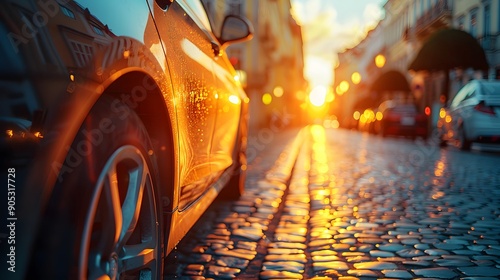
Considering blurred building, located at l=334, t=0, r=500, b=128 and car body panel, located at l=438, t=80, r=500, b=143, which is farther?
blurred building, located at l=334, t=0, r=500, b=128

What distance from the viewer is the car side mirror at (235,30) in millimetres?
4672

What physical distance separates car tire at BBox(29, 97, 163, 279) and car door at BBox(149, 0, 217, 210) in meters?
0.42

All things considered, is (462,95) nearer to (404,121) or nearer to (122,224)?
(404,121)

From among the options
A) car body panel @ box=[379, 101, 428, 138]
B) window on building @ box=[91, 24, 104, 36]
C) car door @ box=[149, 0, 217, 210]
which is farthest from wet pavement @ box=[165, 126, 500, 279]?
car body panel @ box=[379, 101, 428, 138]

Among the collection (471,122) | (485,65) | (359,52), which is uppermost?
(359,52)

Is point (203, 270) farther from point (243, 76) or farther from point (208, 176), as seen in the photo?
point (243, 76)

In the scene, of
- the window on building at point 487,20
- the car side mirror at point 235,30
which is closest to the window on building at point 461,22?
the window on building at point 487,20

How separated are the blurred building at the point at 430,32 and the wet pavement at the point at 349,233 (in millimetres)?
17268

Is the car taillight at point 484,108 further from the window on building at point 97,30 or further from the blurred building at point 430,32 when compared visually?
the window on building at point 97,30

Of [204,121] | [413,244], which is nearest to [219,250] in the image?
[204,121]

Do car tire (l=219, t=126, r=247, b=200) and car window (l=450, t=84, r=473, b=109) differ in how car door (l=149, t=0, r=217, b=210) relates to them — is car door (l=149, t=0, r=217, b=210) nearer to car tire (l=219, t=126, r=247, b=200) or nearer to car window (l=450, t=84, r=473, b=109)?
car tire (l=219, t=126, r=247, b=200)

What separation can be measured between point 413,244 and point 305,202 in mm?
2148

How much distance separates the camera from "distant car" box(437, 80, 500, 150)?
45.0 feet

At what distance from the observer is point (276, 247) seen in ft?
12.8
